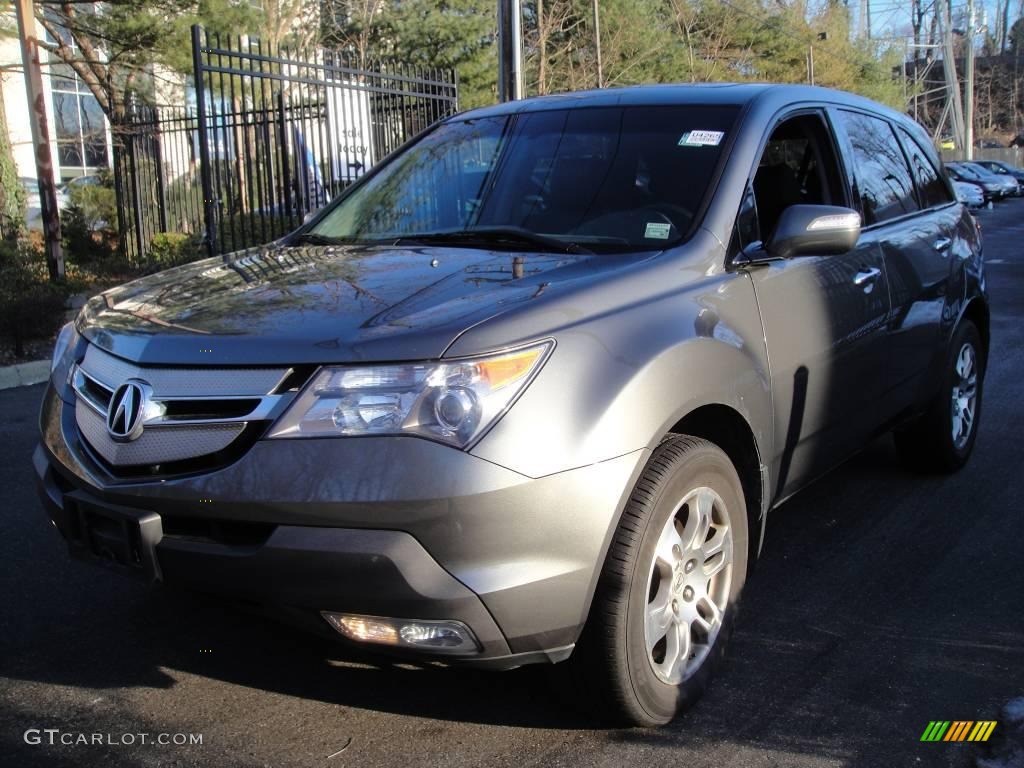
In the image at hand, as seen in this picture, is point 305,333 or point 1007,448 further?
point 1007,448

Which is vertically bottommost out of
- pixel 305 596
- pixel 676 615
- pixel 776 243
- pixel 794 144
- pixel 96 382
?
pixel 676 615

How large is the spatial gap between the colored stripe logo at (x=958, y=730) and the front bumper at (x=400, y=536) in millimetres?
1174

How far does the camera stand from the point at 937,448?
5.12m

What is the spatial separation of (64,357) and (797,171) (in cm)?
293

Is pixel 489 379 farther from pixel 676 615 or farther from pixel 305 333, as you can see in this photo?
pixel 676 615

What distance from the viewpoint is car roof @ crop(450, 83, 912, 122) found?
12.5 ft

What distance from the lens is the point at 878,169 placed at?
4.57 meters

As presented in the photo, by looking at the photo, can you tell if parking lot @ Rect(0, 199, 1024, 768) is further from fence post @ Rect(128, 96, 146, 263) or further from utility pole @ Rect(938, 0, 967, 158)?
utility pole @ Rect(938, 0, 967, 158)

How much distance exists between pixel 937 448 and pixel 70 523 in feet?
13.4

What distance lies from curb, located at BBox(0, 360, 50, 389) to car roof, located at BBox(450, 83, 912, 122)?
501 centimetres

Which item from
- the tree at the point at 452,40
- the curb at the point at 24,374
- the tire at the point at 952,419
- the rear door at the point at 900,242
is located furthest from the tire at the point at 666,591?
the tree at the point at 452,40

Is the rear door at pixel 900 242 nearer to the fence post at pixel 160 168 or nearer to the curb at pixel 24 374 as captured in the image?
the curb at pixel 24 374

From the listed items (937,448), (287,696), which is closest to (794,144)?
(937,448)

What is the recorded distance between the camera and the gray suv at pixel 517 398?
241 cm
